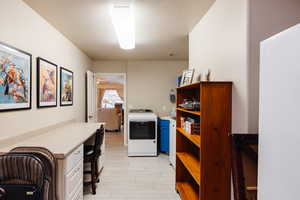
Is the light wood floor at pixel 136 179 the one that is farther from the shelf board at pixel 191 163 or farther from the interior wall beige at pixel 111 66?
the interior wall beige at pixel 111 66

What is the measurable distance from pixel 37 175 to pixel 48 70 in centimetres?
178

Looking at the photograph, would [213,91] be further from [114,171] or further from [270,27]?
[114,171]

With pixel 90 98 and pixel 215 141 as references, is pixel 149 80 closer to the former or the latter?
pixel 90 98

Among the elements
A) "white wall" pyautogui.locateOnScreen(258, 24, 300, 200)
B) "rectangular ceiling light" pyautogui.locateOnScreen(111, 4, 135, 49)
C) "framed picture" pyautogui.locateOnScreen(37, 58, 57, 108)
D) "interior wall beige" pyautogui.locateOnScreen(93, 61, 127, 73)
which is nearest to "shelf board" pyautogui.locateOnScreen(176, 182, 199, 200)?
"white wall" pyautogui.locateOnScreen(258, 24, 300, 200)

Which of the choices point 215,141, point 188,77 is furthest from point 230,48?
point 188,77

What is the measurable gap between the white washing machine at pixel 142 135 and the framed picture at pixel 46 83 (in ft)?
6.24

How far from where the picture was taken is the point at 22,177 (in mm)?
1493

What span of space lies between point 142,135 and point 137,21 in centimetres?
263

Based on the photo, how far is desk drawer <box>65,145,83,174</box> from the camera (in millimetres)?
1861

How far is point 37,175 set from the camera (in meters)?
1.48

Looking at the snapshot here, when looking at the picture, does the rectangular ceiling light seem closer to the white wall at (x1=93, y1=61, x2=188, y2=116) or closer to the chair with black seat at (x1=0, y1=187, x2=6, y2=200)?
the chair with black seat at (x1=0, y1=187, x2=6, y2=200)

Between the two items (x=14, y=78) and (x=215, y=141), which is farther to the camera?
(x=14, y=78)

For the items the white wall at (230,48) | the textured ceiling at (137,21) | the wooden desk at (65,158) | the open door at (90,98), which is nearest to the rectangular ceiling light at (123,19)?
the textured ceiling at (137,21)

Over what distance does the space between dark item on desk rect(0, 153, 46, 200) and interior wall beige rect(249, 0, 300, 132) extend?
1.65 meters
